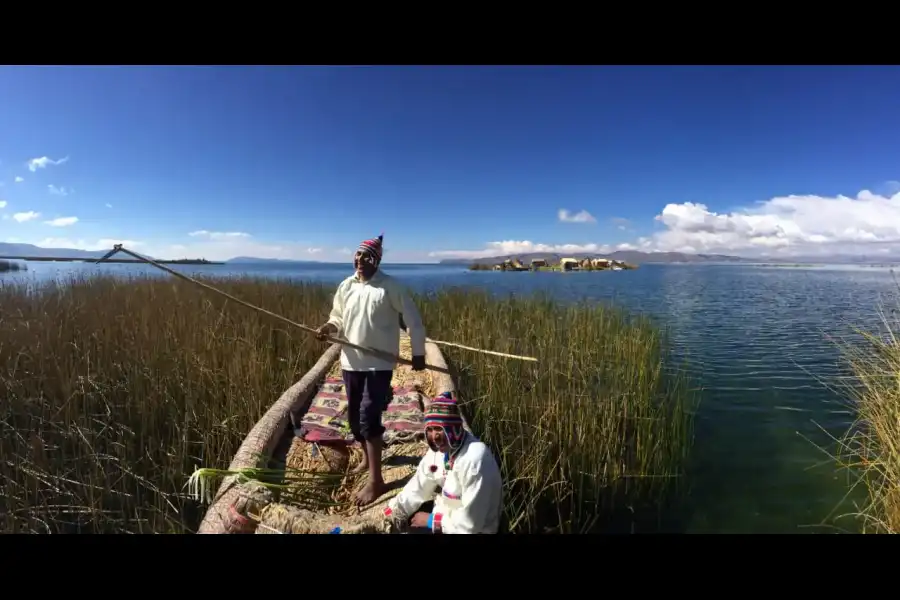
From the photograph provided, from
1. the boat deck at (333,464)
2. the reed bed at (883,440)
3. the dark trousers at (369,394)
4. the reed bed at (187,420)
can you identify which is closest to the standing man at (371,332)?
the dark trousers at (369,394)

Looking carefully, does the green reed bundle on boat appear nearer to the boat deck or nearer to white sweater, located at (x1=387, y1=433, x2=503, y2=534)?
the boat deck

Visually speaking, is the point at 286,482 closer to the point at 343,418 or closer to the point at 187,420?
the point at 343,418

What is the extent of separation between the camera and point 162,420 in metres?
3.62

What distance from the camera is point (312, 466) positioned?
2619mm

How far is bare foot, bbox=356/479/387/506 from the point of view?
2.30 metres

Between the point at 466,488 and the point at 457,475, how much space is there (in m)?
A: 0.06

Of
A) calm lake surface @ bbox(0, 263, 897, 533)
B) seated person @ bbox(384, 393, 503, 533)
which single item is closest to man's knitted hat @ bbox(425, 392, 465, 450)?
seated person @ bbox(384, 393, 503, 533)

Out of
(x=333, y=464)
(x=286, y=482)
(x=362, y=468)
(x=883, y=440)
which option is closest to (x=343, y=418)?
(x=333, y=464)

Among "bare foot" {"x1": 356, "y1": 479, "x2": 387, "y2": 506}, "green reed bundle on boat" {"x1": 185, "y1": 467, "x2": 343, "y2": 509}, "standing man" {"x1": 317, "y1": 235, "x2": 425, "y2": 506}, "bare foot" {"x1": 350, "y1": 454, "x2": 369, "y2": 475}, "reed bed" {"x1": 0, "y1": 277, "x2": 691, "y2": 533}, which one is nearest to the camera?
"green reed bundle on boat" {"x1": 185, "y1": 467, "x2": 343, "y2": 509}

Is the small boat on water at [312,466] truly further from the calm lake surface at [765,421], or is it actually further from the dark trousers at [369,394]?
the calm lake surface at [765,421]

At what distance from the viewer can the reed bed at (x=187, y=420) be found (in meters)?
2.71
